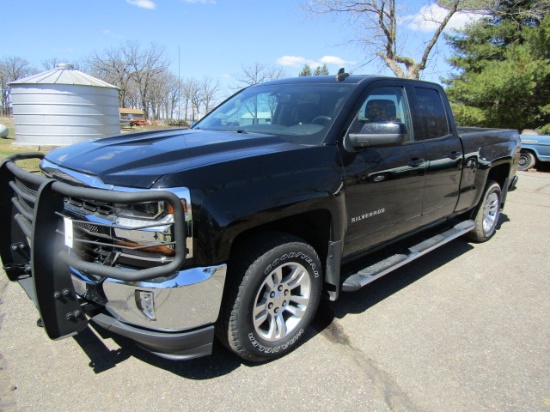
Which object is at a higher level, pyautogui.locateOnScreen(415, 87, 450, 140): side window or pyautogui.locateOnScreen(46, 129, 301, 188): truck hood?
pyautogui.locateOnScreen(415, 87, 450, 140): side window

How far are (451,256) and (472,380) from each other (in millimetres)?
2581

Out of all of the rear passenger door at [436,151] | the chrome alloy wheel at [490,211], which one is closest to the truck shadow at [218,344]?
the rear passenger door at [436,151]

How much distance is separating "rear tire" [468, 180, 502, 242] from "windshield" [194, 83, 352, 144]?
3.06m

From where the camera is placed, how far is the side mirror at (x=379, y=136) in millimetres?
2939

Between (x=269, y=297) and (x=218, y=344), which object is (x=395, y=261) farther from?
(x=218, y=344)

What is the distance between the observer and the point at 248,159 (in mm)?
2516

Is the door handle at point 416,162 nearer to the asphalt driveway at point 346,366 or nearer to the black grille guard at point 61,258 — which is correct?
the asphalt driveway at point 346,366

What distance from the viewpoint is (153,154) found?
8.36 feet

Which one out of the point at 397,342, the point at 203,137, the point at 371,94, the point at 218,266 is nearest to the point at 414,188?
the point at 371,94

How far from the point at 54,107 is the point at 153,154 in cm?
1518

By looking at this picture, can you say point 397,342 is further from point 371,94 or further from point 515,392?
point 371,94

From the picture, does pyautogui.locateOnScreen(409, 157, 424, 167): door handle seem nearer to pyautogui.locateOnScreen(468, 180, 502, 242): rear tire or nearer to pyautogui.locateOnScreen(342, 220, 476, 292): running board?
pyautogui.locateOnScreen(342, 220, 476, 292): running board

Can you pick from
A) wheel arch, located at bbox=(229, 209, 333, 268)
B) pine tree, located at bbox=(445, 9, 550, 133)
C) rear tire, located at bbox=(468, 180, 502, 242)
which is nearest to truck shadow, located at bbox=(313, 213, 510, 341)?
rear tire, located at bbox=(468, 180, 502, 242)

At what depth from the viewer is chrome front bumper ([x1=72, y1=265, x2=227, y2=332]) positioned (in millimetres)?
2174
